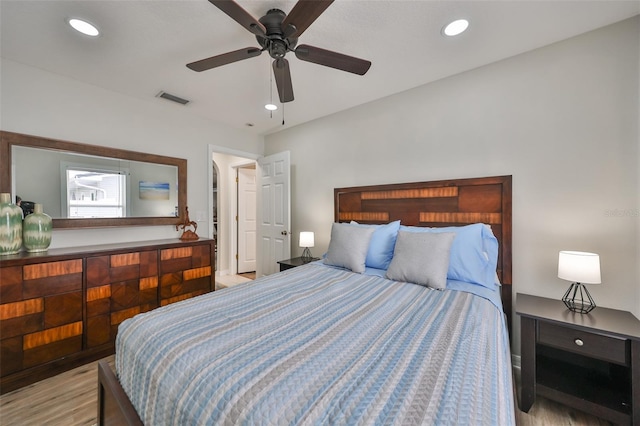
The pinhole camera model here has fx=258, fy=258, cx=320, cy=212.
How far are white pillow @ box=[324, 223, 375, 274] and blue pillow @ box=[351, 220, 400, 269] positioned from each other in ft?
0.22

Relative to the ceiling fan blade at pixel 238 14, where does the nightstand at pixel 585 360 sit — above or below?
below

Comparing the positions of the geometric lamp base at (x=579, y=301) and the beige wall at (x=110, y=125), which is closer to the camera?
the geometric lamp base at (x=579, y=301)

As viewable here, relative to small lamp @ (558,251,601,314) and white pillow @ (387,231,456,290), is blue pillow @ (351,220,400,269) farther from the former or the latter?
small lamp @ (558,251,601,314)

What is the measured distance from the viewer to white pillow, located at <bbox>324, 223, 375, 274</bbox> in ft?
7.41

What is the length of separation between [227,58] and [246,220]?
151 inches

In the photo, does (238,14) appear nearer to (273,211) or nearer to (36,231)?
(36,231)

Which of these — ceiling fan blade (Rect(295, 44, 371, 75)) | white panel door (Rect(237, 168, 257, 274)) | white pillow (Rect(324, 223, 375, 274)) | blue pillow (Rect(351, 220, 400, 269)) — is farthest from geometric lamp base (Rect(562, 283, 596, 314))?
white panel door (Rect(237, 168, 257, 274))

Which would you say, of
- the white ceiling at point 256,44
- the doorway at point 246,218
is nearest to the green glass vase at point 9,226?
the white ceiling at point 256,44

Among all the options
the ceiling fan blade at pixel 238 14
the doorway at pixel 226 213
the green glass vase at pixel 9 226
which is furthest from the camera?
the doorway at pixel 226 213

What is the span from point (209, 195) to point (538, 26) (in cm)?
376

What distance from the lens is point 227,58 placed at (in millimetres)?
1696

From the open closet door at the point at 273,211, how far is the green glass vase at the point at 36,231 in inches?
93.4

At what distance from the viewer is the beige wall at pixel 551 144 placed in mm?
1796

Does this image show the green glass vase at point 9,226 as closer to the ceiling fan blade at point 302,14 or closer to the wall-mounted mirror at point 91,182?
the wall-mounted mirror at point 91,182
